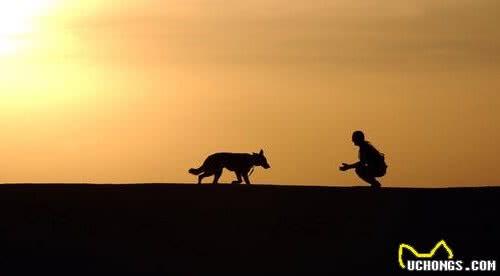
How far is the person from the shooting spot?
23109 mm

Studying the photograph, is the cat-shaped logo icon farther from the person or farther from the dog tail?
the dog tail

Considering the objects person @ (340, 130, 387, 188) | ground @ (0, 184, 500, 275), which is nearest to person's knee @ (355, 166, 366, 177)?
person @ (340, 130, 387, 188)

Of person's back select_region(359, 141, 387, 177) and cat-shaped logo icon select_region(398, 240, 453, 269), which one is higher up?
person's back select_region(359, 141, 387, 177)

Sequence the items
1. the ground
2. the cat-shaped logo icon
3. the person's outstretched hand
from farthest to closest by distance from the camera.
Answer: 1. the person's outstretched hand
2. the cat-shaped logo icon
3. the ground

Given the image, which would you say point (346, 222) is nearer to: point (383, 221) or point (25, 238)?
point (383, 221)

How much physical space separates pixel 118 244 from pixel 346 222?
145 inches

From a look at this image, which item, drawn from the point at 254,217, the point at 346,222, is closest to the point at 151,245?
the point at 254,217

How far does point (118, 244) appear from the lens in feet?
63.9

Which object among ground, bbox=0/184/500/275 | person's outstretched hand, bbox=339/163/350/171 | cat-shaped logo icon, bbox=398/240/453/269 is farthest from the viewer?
person's outstretched hand, bbox=339/163/350/171

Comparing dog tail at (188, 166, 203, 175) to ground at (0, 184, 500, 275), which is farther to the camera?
dog tail at (188, 166, 203, 175)

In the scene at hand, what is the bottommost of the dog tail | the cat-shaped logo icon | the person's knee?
the cat-shaped logo icon

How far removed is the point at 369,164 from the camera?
2316 cm

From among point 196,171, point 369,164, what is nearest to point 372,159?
point 369,164

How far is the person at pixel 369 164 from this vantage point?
75.8 ft
